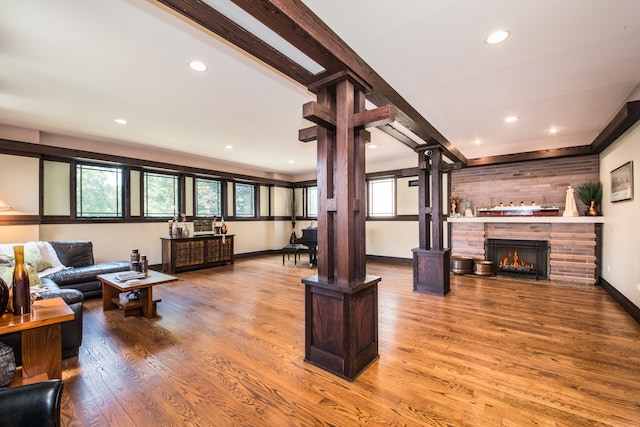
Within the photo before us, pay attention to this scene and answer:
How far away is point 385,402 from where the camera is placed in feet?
6.23

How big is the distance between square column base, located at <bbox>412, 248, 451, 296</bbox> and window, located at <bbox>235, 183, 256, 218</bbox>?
217 inches

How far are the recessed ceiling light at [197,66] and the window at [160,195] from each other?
444 centimetres

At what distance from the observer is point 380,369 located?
2311mm

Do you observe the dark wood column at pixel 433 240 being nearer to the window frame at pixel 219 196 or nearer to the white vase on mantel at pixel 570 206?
the white vase on mantel at pixel 570 206

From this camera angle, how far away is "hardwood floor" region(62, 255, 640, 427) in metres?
1.79

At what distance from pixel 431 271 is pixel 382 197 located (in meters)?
3.58

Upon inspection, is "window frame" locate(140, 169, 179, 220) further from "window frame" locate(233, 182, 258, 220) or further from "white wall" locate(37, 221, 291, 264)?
"window frame" locate(233, 182, 258, 220)

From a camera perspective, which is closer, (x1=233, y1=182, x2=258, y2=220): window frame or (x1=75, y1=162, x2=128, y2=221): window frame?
(x1=75, y1=162, x2=128, y2=221): window frame

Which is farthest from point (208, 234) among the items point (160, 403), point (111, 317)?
point (160, 403)

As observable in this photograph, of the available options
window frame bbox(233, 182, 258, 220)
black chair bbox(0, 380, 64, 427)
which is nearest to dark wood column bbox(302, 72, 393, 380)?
black chair bbox(0, 380, 64, 427)

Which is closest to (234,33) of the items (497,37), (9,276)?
(497,37)

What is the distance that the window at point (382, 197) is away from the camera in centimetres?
763

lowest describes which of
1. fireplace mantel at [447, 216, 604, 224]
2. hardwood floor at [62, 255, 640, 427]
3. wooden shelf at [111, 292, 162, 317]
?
hardwood floor at [62, 255, 640, 427]

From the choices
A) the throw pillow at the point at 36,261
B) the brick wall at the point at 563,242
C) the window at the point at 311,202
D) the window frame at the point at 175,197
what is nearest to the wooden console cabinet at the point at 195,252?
the window frame at the point at 175,197
